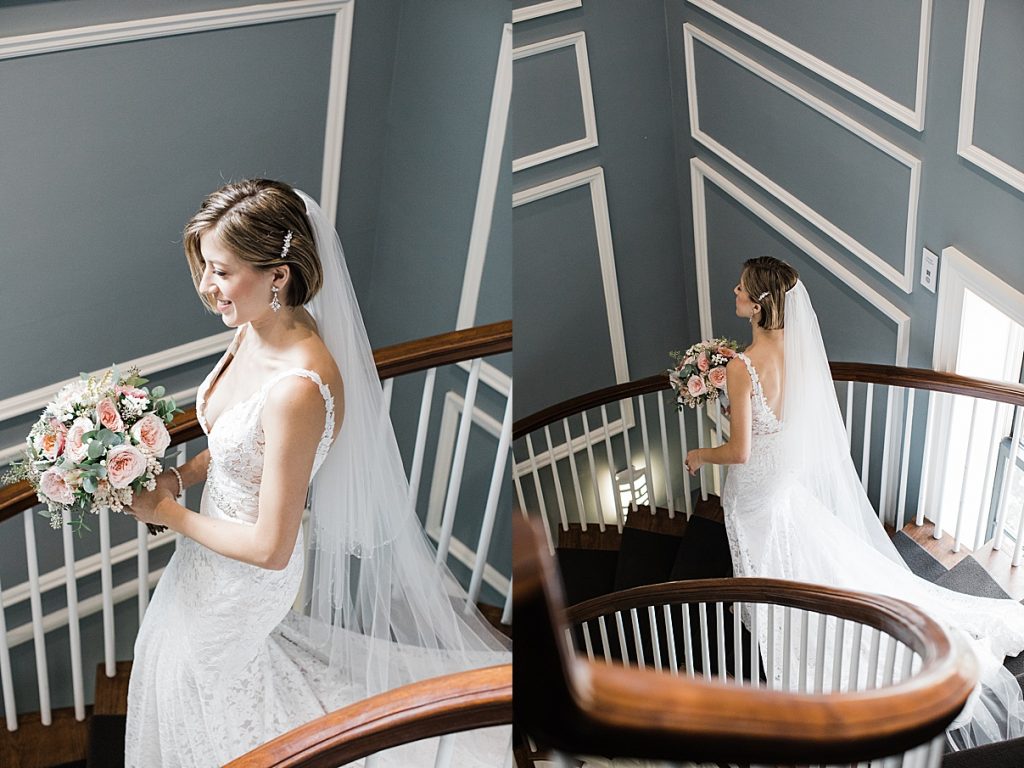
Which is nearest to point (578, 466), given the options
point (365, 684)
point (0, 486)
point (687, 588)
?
point (687, 588)

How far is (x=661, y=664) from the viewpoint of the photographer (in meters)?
0.56

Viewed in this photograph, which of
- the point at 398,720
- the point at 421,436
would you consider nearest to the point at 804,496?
the point at 398,720

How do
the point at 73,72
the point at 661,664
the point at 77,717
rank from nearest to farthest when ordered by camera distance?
the point at 661,664 → the point at 73,72 → the point at 77,717

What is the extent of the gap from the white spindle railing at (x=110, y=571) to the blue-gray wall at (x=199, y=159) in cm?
18

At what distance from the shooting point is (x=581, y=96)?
47 cm

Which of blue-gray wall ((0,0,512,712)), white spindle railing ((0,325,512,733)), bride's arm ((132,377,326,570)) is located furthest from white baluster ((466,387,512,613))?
bride's arm ((132,377,326,570))

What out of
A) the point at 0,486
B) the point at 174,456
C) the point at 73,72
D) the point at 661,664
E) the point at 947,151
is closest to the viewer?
the point at 947,151

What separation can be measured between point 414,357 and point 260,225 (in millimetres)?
422

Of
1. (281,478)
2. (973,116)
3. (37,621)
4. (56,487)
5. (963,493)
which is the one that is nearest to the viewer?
(973,116)

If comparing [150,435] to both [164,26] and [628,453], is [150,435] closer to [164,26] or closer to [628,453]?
[164,26]

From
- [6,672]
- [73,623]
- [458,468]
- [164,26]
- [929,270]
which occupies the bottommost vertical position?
[929,270]

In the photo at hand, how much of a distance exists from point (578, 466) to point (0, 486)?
1.75 m

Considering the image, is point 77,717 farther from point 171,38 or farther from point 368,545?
point 171,38

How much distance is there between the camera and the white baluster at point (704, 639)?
54cm
